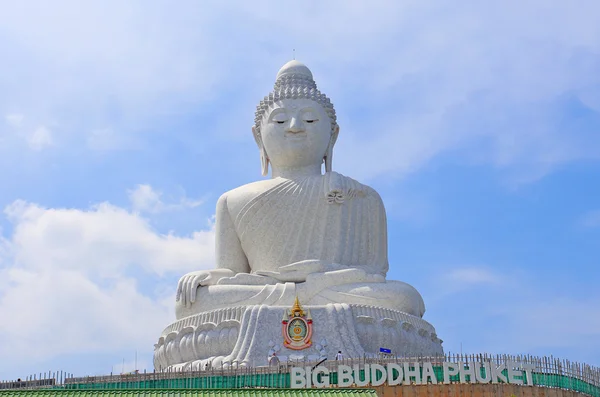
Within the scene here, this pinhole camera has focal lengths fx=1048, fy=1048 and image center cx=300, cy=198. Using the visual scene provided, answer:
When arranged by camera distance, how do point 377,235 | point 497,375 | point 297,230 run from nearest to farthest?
point 497,375 < point 297,230 < point 377,235

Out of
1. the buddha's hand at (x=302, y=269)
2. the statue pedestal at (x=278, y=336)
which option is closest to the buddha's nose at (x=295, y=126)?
the buddha's hand at (x=302, y=269)

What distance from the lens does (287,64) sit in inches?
894

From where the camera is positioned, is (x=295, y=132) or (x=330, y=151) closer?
(x=295, y=132)

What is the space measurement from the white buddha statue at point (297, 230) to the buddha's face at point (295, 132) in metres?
0.02

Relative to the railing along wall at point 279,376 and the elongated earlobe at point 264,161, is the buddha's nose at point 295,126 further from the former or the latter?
the railing along wall at point 279,376

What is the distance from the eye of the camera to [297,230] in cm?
2064

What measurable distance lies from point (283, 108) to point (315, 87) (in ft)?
3.89

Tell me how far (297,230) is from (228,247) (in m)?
1.51

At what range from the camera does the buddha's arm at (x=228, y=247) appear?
69.0ft

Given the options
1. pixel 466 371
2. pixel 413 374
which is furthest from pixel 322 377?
pixel 466 371

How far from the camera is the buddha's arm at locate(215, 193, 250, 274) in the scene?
69.0ft

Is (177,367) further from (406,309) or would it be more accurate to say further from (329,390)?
(329,390)

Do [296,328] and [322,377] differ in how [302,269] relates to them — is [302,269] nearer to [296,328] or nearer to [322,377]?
[296,328]

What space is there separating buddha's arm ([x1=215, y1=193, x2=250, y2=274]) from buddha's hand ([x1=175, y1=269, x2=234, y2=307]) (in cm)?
104
